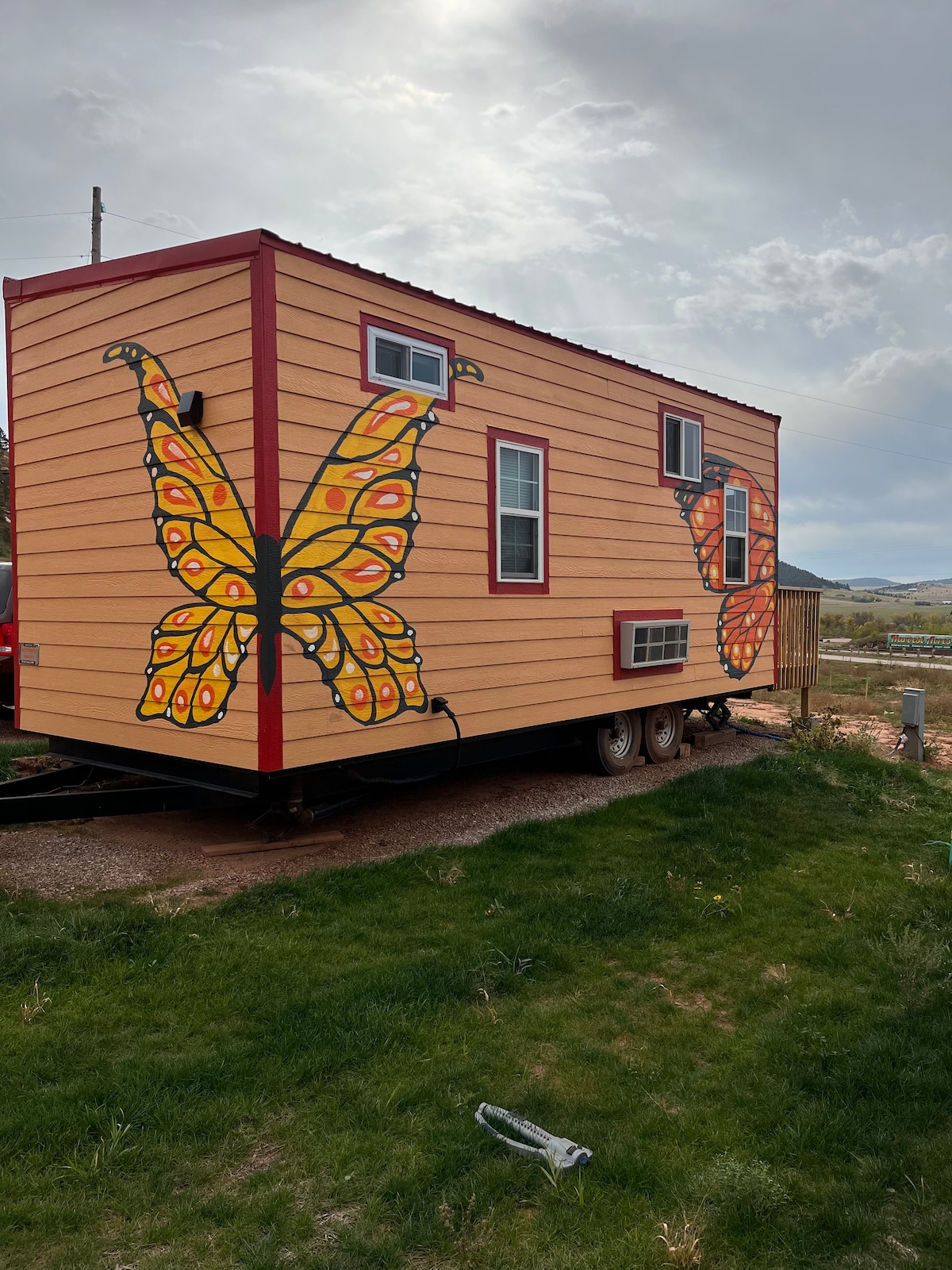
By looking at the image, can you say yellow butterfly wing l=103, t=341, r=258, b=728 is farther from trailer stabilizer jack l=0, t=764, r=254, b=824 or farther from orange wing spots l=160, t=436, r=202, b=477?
trailer stabilizer jack l=0, t=764, r=254, b=824

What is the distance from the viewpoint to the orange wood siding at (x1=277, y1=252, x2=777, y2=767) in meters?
5.41

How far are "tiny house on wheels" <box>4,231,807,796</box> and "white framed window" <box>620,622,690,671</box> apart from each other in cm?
3

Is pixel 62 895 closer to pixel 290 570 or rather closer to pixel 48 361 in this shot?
pixel 290 570

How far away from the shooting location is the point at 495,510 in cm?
Answer: 688

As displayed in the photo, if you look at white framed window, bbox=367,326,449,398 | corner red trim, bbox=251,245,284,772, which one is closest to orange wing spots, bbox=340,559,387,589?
corner red trim, bbox=251,245,284,772

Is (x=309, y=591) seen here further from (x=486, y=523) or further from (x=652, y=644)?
(x=652, y=644)

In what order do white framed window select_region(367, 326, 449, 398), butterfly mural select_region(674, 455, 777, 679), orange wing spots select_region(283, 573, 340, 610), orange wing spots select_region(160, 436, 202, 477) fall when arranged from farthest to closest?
butterfly mural select_region(674, 455, 777, 679)
white framed window select_region(367, 326, 449, 398)
orange wing spots select_region(160, 436, 202, 477)
orange wing spots select_region(283, 573, 340, 610)

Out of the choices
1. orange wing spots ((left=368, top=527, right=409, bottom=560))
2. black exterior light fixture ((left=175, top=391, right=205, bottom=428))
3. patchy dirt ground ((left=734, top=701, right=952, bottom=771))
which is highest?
black exterior light fixture ((left=175, top=391, right=205, bottom=428))

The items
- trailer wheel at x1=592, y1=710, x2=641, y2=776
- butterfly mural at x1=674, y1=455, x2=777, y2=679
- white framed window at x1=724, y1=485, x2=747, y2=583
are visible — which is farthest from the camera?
white framed window at x1=724, y1=485, x2=747, y2=583

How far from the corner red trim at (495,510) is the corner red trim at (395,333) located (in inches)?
20.5

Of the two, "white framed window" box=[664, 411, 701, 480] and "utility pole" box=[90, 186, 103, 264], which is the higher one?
"utility pole" box=[90, 186, 103, 264]

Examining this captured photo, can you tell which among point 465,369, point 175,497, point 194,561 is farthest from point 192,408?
point 465,369

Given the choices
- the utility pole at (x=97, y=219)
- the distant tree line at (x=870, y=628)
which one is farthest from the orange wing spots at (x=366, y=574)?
the distant tree line at (x=870, y=628)

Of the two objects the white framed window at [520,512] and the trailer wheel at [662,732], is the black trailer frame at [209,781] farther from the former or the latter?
the trailer wheel at [662,732]
